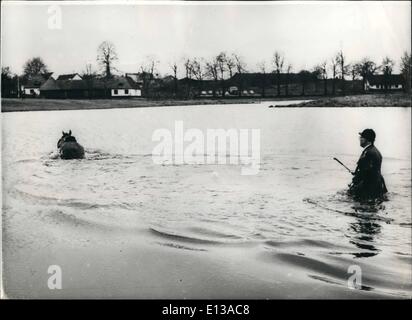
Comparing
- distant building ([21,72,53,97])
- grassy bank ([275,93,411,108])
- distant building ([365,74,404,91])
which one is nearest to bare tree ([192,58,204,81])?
grassy bank ([275,93,411,108])

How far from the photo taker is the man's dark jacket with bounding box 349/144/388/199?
602cm

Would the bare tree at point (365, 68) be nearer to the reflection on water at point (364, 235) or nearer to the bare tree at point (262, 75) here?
the bare tree at point (262, 75)

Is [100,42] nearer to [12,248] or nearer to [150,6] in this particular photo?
[150,6]

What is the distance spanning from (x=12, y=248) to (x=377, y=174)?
4.79 metres

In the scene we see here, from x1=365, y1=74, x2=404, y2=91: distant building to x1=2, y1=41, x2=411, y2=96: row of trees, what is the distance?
0.06 m

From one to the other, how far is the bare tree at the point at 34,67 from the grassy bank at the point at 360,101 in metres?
3.17

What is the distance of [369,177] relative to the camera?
616 cm

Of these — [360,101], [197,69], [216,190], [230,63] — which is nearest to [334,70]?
[360,101]

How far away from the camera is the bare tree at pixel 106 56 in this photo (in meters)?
5.54

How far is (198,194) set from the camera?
6.09 meters

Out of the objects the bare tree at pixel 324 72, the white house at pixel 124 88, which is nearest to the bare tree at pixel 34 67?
the white house at pixel 124 88

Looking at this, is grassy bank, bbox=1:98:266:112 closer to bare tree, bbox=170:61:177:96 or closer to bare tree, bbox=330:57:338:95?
bare tree, bbox=170:61:177:96
